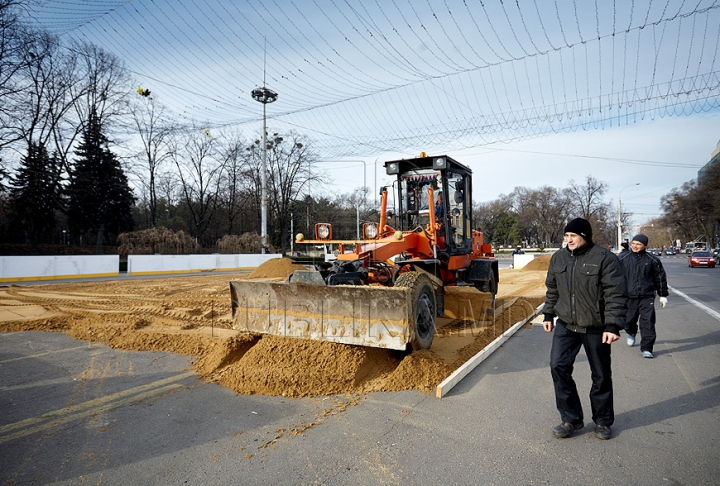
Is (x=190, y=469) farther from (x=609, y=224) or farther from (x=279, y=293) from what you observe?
(x=609, y=224)

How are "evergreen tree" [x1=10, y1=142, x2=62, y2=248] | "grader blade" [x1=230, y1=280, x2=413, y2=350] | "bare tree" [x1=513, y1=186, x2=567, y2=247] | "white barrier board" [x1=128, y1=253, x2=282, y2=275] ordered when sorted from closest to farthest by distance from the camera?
"grader blade" [x1=230, y1=280, x2=413, y2=350], "white barrier board" [x1=128, y1=253, x2=282, y2=275], "evergreen tree" [x1=10, y1=142, x2=62, y2=248], "bare tree" [x1=513, y1=186, x2=567, y2=247]

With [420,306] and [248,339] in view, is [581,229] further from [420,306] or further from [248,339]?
[248,339]

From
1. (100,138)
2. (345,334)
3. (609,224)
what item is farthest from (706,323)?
(609,224)

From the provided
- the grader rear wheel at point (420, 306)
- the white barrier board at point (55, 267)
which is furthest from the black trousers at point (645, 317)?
the white barrier board at point (55, 267)

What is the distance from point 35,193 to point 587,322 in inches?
1556

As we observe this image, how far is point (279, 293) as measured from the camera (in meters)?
5.97

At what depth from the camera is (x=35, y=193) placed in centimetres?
3234

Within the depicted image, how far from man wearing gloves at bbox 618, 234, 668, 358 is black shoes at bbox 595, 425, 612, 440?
3228 millimetres

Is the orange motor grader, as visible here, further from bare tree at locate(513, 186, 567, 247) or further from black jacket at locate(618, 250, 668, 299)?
bare tree at locate(513, 186, 567, 247)

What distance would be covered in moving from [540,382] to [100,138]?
37.9 m

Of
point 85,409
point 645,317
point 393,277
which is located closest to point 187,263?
point 393,277

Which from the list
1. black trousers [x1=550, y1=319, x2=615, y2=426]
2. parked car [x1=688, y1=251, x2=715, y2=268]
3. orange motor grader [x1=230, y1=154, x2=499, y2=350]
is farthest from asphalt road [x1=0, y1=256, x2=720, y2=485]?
parked car [x1=688, y1=251, x2=715, y2=268]

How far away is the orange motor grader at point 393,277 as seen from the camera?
17.8 ft

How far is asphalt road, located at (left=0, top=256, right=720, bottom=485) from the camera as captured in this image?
3139mm
